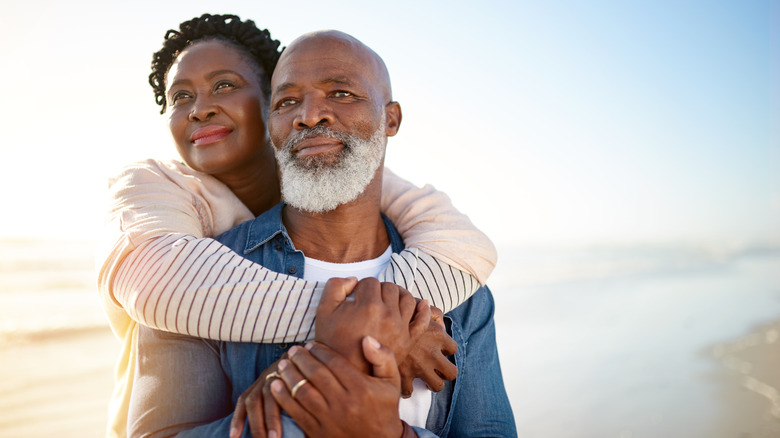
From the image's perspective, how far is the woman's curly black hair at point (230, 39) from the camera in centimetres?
291

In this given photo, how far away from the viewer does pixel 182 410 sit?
5.94 feet

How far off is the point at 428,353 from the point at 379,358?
328 mm

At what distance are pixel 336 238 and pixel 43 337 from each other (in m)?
6.48

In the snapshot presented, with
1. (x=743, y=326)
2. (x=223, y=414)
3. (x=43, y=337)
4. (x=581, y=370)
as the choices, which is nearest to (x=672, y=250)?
(x=743, y=326)

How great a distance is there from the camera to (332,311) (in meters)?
1.69

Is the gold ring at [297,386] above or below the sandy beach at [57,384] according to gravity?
above

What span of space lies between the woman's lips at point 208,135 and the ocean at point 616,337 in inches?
145

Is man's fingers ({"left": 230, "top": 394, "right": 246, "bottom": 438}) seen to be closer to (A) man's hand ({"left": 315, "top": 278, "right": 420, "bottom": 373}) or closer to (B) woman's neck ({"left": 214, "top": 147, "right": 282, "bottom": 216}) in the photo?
(A) man's hand ({"left": 315, "top": 278, "right": 420, "bottom": 373})

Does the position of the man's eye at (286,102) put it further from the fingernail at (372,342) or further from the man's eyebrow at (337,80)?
the fingernail at (372,342)

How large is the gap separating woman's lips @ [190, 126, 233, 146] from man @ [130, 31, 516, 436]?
0.27 meters

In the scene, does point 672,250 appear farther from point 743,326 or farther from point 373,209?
point 373,209

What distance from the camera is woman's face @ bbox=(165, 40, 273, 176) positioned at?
2.60 m

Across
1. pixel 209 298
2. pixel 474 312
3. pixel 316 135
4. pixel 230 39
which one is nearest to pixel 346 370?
pixel 209 298

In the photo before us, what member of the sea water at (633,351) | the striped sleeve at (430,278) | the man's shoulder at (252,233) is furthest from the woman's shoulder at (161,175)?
the sea water at (633,351)
